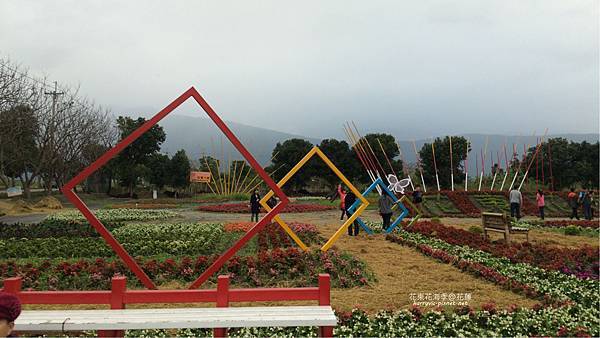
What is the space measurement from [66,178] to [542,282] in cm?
4449

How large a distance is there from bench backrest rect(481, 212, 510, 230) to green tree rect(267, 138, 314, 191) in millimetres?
31999

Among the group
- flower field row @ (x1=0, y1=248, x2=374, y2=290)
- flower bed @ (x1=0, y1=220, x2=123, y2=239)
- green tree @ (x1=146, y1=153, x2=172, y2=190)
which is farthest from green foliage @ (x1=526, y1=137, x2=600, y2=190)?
flower bed @ (x1=0, y1=220, x2=123, y2=239)

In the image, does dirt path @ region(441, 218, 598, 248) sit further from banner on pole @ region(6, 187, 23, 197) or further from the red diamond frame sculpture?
banner on pole @ region(6, 187, 23, 197)

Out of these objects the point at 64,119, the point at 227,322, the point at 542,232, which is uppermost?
the point at 64,119

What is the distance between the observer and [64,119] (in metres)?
34.6

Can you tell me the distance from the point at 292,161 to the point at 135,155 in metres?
15.9

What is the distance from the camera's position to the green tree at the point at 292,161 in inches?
1715

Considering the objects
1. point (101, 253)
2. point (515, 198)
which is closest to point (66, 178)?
point (101, 253)

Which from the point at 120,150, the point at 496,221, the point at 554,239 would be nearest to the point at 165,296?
the point at 120,150

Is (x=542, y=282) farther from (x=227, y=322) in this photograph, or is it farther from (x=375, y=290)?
(x=227, y=322)

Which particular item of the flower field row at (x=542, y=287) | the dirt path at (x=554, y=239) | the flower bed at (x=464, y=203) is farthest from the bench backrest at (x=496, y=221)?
the flower bed at (x=464, y=203)

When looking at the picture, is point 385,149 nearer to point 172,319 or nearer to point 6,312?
point 172,319

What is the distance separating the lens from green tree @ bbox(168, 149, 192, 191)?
43.6 meters

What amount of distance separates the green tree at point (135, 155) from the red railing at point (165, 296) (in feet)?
134
